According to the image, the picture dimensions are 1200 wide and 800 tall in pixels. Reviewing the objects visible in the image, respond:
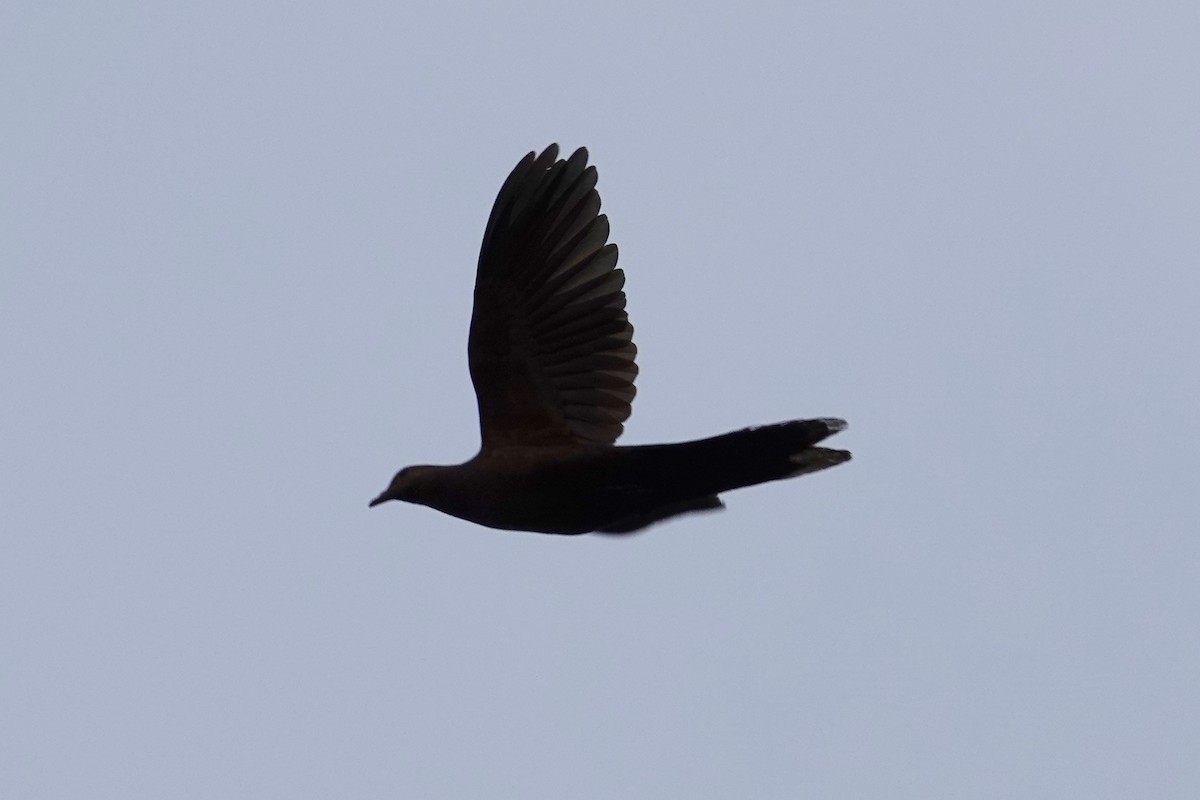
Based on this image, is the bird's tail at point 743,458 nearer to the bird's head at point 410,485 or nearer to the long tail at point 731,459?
the long tail at point 731,459

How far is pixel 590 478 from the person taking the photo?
8.27m

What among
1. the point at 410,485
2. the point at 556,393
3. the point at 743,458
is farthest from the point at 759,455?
the point at 410,485

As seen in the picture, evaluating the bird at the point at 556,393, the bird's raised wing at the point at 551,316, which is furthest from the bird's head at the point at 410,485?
the bird's raised wing at the point at 551,316

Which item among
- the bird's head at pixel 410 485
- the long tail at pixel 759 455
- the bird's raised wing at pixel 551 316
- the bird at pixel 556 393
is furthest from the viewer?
the bird's raised wing at pixel 551 316

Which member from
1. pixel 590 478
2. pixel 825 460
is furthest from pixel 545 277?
pixel 825 460

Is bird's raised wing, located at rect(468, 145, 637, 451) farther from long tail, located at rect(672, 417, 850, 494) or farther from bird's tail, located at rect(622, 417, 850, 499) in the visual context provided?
long tail, located at rect(672, 417, 850, 494)

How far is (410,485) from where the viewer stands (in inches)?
340

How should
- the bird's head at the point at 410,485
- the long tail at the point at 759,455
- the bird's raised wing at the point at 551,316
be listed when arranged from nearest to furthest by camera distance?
the long tail at the point at 759,455 → the bird's head at the point at 410,485 → the bird's raised wing at the point at 551,316

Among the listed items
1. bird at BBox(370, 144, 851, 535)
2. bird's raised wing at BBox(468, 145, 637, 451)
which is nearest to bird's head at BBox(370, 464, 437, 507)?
bird at BBox(370, 144, 851, 535)

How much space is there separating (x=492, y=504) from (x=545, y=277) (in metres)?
1.37

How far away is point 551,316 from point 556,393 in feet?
1.38

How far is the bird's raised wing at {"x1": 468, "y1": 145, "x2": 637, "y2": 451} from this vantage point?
8.90m

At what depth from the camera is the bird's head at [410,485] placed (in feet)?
28.3

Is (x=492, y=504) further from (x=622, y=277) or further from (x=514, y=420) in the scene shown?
(x=622, y=277)
